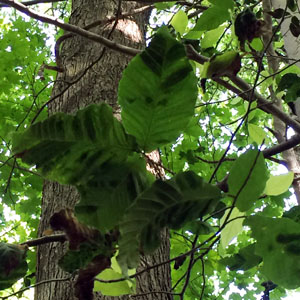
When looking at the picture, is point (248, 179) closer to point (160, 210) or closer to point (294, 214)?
point (160, 210)

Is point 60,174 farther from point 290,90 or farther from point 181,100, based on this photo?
point 290,90

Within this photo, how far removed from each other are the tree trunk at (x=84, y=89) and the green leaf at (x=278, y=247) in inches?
27.9

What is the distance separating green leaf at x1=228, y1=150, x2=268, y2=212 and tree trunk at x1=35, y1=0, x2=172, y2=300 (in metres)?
0.68

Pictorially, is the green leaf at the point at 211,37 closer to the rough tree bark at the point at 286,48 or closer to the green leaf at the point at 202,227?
the rough tree bark at the point at 286,48

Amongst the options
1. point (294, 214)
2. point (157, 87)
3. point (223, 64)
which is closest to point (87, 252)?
point (157, 87)

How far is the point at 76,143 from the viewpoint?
0.36 m

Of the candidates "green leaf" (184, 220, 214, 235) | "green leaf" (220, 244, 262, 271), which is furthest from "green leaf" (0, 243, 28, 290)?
"green leaf" (220, 244, 262, 271)

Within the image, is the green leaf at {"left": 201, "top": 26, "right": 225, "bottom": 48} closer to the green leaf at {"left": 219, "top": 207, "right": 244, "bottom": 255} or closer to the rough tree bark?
the rough tree bark

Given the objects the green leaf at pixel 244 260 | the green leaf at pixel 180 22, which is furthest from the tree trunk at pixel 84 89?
the green leaf at pixel 244 260

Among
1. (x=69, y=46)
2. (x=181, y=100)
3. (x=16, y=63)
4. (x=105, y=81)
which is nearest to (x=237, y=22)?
(x=181, y=100)

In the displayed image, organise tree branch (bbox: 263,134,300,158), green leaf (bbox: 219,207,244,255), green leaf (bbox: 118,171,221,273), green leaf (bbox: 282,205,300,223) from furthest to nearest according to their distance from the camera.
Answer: tree branch (bbox: 263,134,300,158), green leaf (bbox: 282,205,300,223), green leaf (bbox: 219,207,244,255), green leaf (bbox: 118,171,221,273)

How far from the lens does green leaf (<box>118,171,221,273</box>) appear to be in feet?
1.11

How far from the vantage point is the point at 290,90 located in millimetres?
754

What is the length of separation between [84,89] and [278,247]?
1397mm
